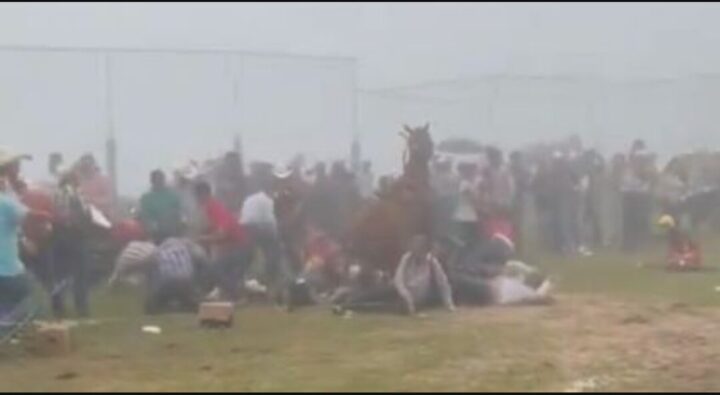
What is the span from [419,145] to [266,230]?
5.54 feet

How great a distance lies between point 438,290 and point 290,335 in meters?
2.06

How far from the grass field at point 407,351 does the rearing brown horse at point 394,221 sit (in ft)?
2.72

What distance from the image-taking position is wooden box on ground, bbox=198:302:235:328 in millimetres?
12383

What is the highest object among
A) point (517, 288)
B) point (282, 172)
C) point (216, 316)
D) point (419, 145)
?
point (419, 145)

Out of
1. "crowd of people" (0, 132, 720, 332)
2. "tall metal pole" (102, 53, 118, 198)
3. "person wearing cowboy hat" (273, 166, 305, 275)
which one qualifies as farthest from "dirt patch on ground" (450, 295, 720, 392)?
"tall metal pole" (102, 53, 118, 198)

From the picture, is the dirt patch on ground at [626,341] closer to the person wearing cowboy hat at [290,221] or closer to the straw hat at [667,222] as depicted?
the person wearing cowboy hat at [290,221]

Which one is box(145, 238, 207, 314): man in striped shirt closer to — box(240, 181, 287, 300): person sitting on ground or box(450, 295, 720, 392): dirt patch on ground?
box(240, 181, 287, 300): person sitting on ground

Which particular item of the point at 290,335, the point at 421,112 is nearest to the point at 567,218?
the point at 421,112

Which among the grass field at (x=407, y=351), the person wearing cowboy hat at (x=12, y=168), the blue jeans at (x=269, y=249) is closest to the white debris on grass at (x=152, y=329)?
the grass field at (x=407, y=351)

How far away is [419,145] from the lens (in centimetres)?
1486

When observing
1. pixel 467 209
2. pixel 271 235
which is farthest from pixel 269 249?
pixel 467 209

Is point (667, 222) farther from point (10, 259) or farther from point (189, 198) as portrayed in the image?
point (10, 259)

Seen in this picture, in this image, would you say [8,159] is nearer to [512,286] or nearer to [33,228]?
[33,228]

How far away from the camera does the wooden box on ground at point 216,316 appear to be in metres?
12.4
